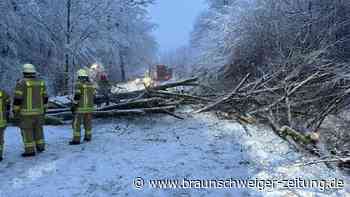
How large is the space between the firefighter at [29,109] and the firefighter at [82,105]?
2.60 ft

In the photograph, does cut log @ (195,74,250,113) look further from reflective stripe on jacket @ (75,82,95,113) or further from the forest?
reflective stripe on jacket @ (75,82,95,113)

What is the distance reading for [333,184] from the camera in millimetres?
5379

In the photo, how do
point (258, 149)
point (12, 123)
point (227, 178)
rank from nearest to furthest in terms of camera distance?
point (227, 178), point (258, 149), point (12, 123)

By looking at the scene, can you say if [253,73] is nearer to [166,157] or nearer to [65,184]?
[166,157]

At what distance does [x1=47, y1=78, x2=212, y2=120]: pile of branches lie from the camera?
9.67 meters

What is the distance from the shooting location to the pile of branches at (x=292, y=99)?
818 cm

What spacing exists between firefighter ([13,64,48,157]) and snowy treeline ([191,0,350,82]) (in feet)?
21.3

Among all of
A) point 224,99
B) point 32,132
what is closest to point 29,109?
point 32,132

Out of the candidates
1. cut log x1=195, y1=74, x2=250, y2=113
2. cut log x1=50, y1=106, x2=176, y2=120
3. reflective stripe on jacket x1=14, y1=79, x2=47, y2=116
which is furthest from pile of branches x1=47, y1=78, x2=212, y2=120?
reflective stripe on jacket x1=14, y1=79, x2=47, y2=116

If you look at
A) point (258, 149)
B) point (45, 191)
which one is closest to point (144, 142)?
point (258, 149)

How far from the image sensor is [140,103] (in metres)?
9.84

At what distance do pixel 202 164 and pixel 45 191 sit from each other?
260 cm

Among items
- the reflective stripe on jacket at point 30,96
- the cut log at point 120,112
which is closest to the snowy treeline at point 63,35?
the cut log at point 120,112

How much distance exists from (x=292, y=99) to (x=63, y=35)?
49.3 feet
